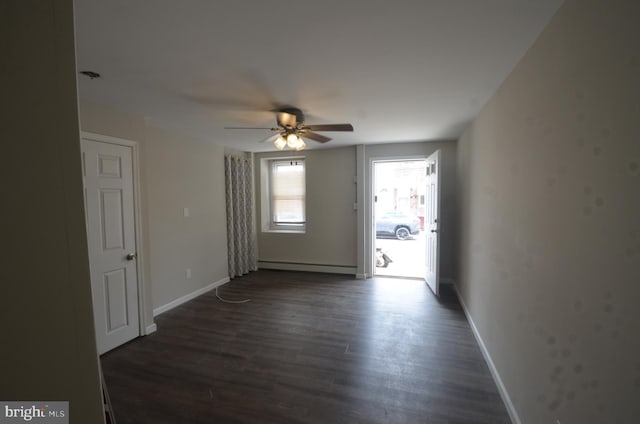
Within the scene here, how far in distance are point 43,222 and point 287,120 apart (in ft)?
7.52

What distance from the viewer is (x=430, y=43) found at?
5.14 feet

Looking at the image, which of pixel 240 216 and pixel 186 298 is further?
pixel 240 216

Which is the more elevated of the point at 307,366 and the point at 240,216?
the point at 240,216

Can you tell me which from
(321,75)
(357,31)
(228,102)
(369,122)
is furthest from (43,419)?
(369,122)

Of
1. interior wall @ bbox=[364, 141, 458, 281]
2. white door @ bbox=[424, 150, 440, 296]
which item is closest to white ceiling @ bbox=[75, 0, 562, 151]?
white door @ bbox=[424, 150, 440, 296]

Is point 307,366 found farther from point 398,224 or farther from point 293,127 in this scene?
point 398,224

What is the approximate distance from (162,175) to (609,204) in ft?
12.9

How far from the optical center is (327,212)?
5027 millimetres

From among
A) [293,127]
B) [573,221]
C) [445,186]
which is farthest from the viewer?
[445,186]

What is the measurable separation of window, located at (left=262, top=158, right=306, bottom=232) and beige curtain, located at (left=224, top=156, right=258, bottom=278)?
0.35m

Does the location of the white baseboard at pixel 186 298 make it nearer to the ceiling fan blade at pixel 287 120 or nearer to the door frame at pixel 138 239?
the door frame at pixel 138 239

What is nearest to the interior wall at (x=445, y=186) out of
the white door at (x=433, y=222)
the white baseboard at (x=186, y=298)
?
the white door at (x=433, y=222)

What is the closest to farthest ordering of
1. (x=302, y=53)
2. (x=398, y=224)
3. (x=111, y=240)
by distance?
(x=302, y=53) < (x=111, y=240) < (x=398, y=224)

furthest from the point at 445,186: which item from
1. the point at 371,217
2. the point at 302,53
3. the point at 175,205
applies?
the point at 175,205
